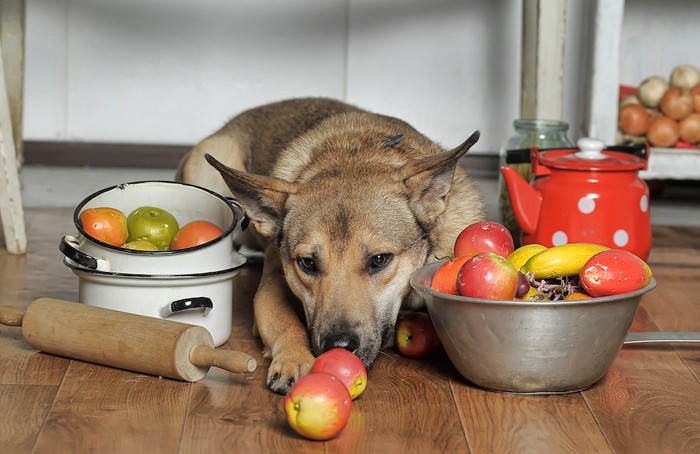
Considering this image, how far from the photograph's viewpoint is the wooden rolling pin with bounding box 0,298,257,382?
107 inches

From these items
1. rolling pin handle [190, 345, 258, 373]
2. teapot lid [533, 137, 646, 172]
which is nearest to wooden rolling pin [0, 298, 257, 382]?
rolling pin handle [190, 345, 258, 373]

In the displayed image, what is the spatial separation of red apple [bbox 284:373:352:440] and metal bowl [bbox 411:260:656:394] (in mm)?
409

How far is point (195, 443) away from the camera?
240 cm

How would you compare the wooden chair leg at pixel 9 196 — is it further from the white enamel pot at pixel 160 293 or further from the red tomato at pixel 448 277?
the red tomato at pixel 448 277

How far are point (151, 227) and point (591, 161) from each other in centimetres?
170

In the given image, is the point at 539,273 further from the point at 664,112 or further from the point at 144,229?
the point at 664,112

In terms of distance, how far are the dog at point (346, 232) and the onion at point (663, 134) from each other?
168 centimetres

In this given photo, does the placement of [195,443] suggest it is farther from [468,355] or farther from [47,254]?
[47,254]

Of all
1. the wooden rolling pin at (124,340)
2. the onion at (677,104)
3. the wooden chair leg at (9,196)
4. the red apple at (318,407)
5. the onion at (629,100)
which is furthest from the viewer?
the onion at (629,100)

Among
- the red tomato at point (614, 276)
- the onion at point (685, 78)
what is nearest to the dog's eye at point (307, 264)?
the red tomato at point (614, 276)

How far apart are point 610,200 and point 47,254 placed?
7.55ft

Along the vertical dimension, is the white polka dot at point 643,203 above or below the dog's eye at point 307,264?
above

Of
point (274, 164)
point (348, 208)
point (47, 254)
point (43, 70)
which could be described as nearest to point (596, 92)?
point (274, 164)

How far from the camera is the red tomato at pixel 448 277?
107 inches
